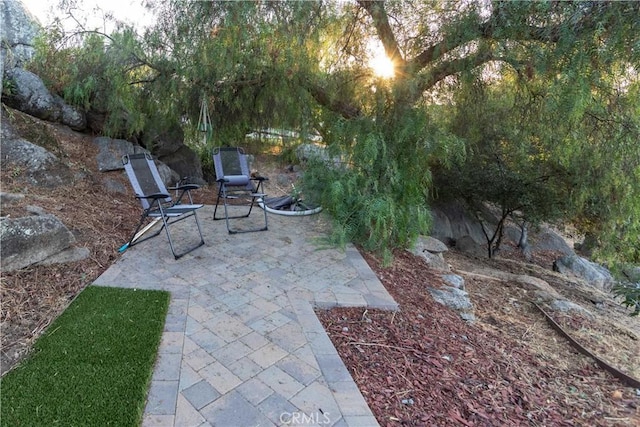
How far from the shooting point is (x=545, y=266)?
6.71 meters

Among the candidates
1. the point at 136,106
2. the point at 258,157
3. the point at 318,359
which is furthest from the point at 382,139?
the point at 258,157

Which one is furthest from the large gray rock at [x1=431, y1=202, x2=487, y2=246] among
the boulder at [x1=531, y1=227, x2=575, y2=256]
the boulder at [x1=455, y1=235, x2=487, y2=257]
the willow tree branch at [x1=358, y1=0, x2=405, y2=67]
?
the willow tree branch at [x1=358, y1=0, x2=405, y2=67]

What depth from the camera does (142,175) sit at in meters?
3.46

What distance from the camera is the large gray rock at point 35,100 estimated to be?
4.23 meters

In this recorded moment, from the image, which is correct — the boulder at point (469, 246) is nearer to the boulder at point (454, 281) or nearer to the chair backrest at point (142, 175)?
the boulder at point (454, 281)

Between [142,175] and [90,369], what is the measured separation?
7.43ft

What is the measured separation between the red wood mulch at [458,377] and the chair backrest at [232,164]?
266cm

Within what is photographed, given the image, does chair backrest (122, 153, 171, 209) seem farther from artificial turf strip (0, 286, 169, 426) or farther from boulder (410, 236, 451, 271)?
boulder (410, 236, 451, 271)

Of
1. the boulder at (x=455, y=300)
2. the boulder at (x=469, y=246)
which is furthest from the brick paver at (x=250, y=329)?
the boulder at (x=469, y=246)

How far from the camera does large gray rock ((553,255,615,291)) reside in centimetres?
590

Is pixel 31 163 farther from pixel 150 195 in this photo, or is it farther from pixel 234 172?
pixel 234 172

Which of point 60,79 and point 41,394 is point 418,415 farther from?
point 60,79

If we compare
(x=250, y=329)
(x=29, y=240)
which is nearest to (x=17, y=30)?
(x=29, y=240)

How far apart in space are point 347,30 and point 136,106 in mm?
2807
